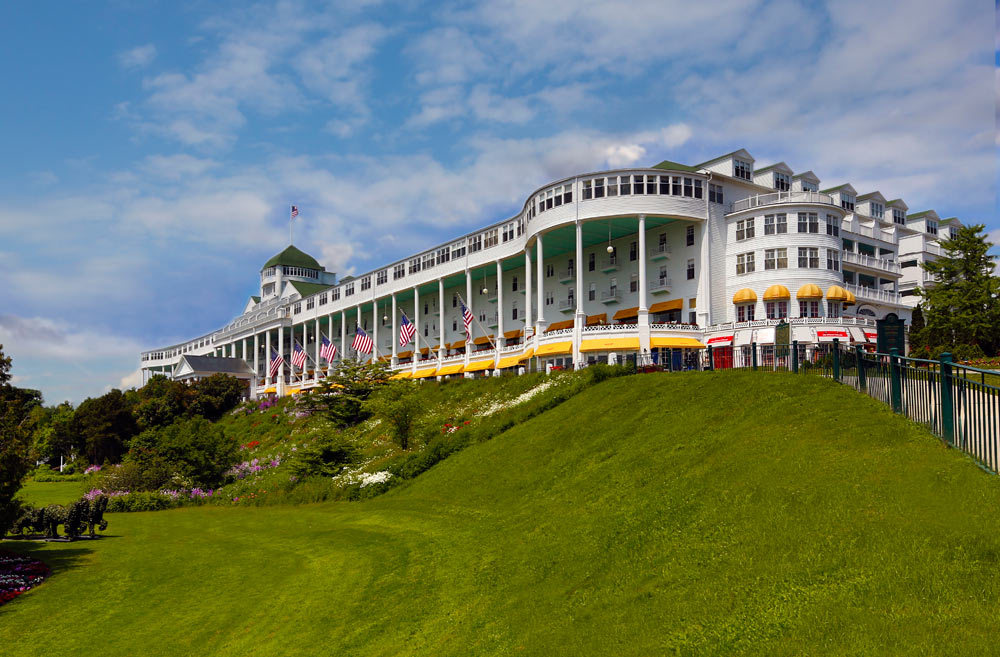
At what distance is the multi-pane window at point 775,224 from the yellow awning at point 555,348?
15.7 m

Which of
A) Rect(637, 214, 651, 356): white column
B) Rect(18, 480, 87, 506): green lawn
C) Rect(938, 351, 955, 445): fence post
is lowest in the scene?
Rect(18, 480, 87, 506): green lawn

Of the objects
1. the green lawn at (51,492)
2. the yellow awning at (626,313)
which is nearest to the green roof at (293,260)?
the green lawn at (51,492)

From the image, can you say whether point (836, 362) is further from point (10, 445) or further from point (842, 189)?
point (842, 189)

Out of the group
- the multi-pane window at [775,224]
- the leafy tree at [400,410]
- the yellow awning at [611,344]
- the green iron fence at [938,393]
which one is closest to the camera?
the green iron fence at [938,393]

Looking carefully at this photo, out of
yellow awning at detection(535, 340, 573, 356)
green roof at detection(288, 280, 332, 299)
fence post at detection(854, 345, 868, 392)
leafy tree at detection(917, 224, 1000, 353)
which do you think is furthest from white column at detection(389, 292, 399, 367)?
fence post at detection(854, 345, 868, 392)

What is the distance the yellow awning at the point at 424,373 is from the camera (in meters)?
69.4

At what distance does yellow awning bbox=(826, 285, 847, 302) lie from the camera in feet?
164

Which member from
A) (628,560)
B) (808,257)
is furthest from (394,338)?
(628,560)

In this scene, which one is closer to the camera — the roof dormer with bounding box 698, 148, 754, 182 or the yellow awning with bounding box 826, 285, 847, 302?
the yellow awning with bounding box 826, 285, 847, 302

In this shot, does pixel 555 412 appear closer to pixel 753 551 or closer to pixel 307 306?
pixel 753 551

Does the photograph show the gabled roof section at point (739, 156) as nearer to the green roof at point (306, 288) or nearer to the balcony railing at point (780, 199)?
the balcony railing at point (780, 199)

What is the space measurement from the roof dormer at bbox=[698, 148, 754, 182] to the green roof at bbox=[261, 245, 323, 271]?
88718 millimetres

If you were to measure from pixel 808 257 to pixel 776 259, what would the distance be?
2068mm

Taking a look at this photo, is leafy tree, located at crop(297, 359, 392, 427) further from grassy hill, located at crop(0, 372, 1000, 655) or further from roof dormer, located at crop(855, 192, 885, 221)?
roof dormer, located at crop(855, 192, 885, 221)
